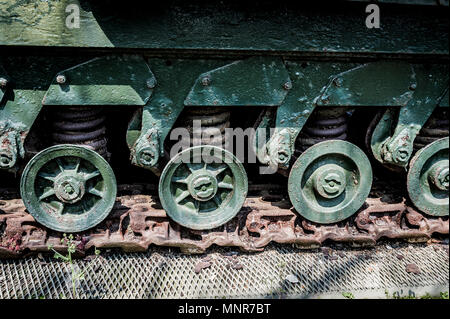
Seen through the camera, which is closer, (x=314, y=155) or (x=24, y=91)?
(x=24, y=91)

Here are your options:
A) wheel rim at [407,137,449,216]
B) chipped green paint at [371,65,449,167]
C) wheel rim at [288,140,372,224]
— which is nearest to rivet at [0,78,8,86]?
wheel rim at [288,140,372,224]

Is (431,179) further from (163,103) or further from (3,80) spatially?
(3,80)

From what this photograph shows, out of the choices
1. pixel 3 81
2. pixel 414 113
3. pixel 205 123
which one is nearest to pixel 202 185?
pixel 205 123

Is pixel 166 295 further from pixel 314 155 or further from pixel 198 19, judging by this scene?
pixel 198 19

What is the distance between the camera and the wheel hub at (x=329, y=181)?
3.10 meters

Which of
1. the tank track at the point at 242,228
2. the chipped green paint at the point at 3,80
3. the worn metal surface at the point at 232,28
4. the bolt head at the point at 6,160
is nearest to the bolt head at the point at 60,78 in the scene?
the worn metal surface at the point at 232,28

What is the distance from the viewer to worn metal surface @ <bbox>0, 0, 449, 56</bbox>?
2.42m

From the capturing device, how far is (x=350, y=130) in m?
3.77

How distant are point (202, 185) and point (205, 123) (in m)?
0.40

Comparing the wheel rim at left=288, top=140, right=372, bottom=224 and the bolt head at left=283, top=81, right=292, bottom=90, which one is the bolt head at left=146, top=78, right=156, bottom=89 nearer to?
the bolt head at left=283, top=81, right=292, bottom=90

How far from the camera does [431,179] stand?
3297 millimetres

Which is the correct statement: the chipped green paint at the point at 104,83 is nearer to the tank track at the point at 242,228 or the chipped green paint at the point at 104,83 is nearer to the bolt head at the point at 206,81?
the bolt head at the point at 206,81
